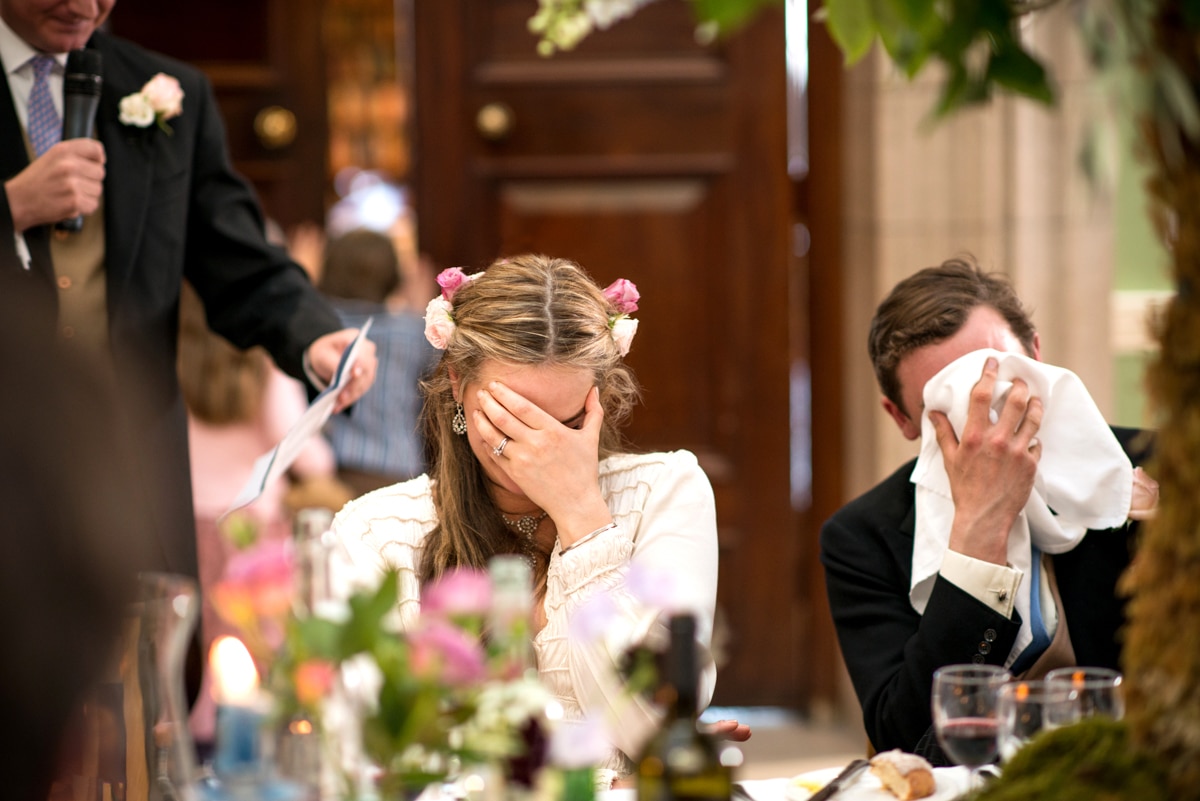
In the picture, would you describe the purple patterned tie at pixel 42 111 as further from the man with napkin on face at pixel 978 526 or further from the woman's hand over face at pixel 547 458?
the man with napkin on face at pixel 978 526

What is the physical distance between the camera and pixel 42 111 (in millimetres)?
2625

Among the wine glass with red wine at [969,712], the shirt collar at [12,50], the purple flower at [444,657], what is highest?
the shirt collar at [12,50]

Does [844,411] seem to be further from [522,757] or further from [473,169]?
[522,757]

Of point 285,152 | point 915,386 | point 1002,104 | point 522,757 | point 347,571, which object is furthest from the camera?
point 285,152

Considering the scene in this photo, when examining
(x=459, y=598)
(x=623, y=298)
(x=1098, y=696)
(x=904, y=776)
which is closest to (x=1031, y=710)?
(x=1098, y=696)

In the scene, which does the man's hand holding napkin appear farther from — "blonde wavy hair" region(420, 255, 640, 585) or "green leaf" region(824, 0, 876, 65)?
"green leaf" region(824, 0, 876, 65)

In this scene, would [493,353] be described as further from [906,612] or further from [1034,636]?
[1034,636]

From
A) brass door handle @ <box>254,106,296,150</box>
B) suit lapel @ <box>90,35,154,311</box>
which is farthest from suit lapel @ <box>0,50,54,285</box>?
brass door handle @ <box>254,106,296,150</box>

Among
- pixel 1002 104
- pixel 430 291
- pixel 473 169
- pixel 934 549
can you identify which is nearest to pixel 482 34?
pixel 473 169

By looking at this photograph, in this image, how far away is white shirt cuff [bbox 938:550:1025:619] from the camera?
1974 millimetres

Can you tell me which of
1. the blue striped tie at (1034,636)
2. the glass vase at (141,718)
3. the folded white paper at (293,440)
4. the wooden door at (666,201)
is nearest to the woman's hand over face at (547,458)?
the folded white paper at (293,440)

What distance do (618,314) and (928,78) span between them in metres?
2.27

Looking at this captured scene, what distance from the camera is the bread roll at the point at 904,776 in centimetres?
150

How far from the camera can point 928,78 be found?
13.7 ft
